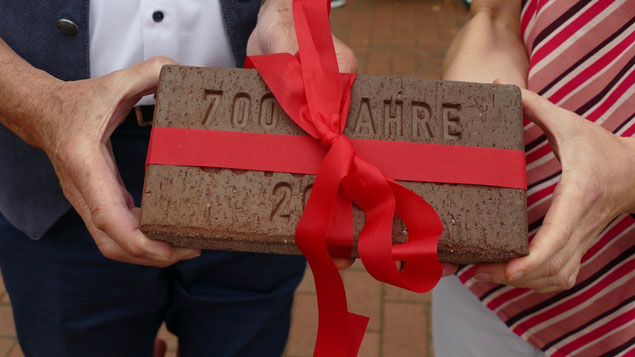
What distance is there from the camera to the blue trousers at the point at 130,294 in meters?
1.43

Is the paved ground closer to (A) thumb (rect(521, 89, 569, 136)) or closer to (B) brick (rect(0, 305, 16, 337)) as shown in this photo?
(B) brick (rect(0, 305, 16, 337))

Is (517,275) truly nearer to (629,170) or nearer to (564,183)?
(564,183)

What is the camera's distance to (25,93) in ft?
3.84

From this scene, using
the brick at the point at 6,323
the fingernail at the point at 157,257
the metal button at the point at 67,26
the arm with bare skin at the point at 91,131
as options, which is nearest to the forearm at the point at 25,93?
the arm with bare skin at the point at 91,131

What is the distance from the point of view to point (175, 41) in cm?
133

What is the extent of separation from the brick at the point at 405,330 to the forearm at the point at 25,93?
1839 millimetres

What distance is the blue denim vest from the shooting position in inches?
47.6

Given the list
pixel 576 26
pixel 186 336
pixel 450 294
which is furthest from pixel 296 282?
pixel 576 26

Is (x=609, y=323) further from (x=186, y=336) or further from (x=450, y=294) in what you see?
(x=186, y=336)

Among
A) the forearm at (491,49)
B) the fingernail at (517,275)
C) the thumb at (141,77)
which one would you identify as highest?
the thumb at (141,77)

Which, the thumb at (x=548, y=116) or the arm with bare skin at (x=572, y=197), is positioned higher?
the thumb at (x=548, y=116)

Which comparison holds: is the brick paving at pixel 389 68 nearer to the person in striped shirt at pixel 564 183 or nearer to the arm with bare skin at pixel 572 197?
the person in striped shirt at pixel 564 183

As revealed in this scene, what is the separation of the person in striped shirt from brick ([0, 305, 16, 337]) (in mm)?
2109

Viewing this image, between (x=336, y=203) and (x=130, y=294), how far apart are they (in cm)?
79
